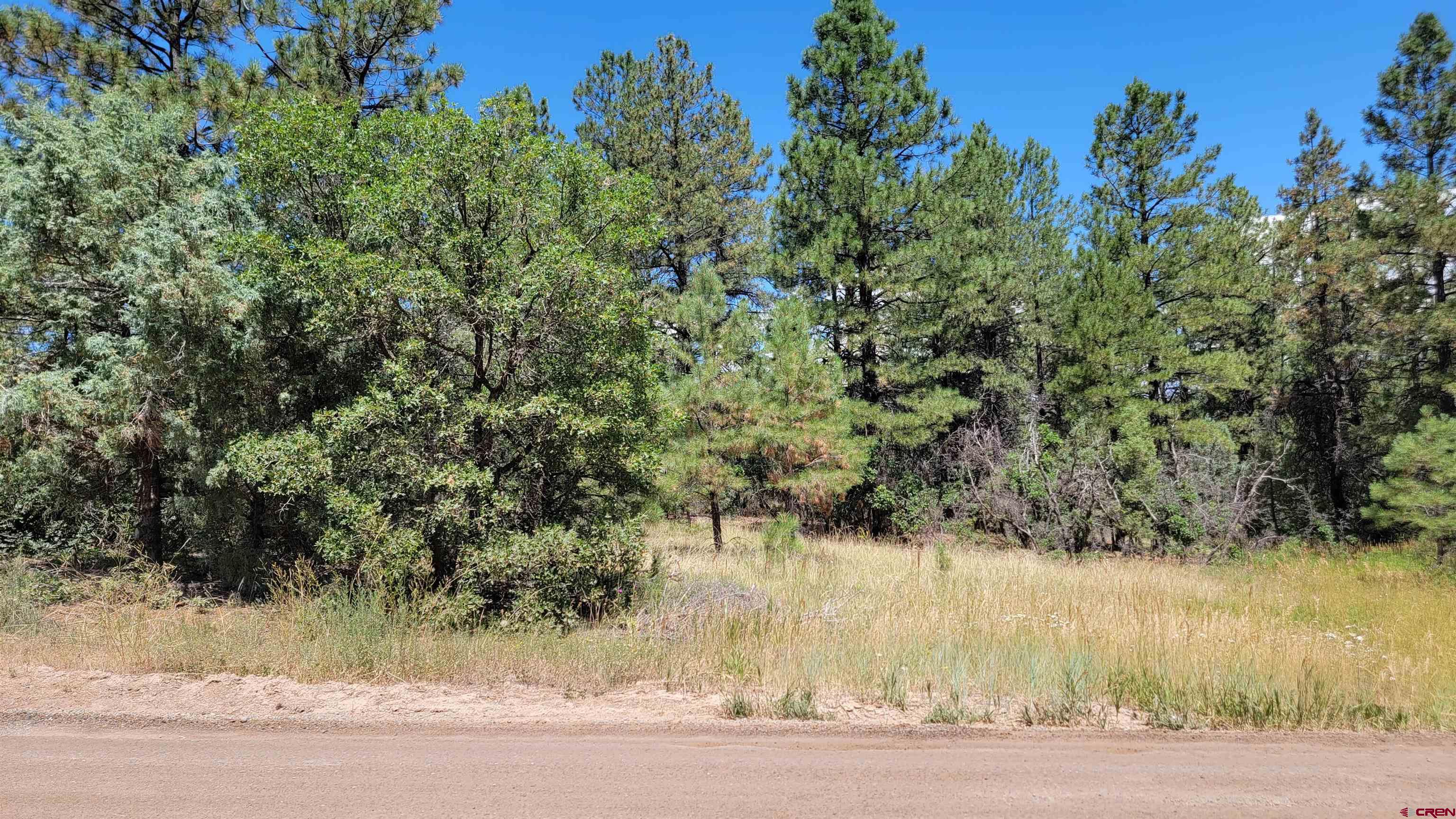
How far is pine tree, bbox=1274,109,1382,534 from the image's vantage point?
18.8m

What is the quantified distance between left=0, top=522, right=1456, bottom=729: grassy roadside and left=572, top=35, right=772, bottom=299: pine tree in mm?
15774

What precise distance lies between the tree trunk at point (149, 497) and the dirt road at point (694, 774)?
6807mm

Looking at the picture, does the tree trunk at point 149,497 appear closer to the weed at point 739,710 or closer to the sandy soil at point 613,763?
the sandy soil at point 613,763

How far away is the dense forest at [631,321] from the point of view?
859 cm

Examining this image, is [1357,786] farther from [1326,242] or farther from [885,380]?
[1326,242]

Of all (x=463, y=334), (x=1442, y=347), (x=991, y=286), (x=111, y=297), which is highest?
(x=991, y=286)

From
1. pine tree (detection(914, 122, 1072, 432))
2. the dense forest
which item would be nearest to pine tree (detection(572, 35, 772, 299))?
the dense forest

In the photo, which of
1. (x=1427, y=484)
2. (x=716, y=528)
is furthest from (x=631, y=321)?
(x=1427, y=484)

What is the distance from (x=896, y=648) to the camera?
6.80m

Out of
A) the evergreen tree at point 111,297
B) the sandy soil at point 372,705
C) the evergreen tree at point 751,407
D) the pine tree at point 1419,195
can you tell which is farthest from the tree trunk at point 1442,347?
the evergreen tree at point 111,297

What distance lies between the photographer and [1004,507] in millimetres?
18156

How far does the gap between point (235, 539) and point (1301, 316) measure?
28.4 meters

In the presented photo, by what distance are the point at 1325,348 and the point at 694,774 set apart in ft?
82.2

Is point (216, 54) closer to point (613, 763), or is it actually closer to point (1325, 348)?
point (613, 763)
